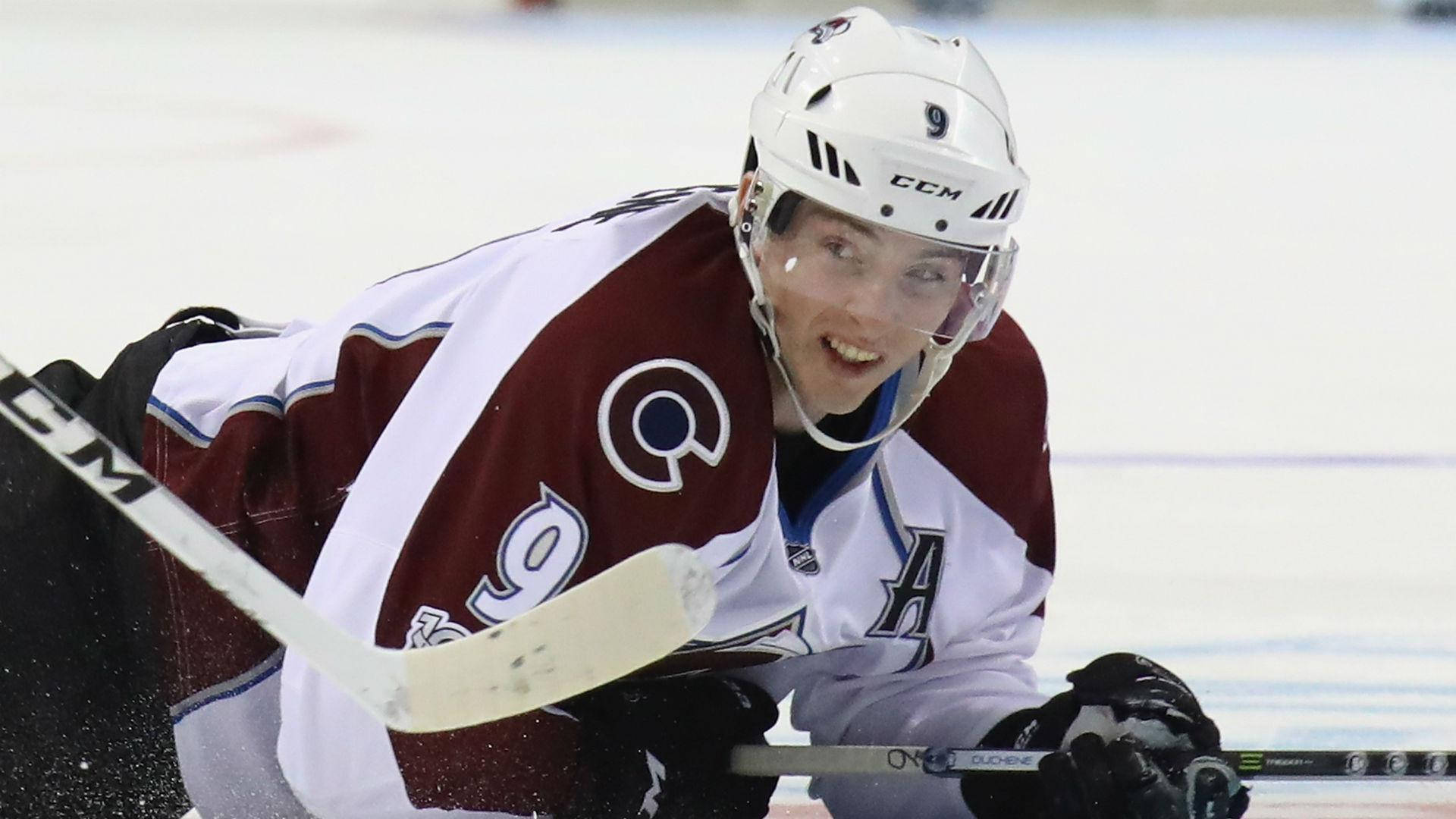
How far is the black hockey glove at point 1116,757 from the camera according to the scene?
213 cm

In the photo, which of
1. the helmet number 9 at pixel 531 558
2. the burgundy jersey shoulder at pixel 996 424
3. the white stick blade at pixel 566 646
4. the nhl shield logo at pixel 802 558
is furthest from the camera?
the burgundy jersey shoulder at pixel 996 424

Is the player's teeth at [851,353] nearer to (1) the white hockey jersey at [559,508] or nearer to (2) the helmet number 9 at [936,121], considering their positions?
(1) the white hockey jersey at [559,508]

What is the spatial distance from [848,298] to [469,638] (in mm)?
487

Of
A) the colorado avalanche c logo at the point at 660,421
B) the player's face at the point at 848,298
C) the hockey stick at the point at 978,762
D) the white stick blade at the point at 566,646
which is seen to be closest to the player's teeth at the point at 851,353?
the player's face at the point at 848,298

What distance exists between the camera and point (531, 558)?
6.34 ft

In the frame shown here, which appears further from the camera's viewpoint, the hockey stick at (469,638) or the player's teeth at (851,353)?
the player's teeth at (851,353)

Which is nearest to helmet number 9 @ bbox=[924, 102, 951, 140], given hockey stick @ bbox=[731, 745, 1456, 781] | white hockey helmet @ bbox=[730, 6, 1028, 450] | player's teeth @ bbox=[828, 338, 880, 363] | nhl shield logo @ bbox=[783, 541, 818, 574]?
white hockey helmet @ bbox=[730, 6, 1028, 450]

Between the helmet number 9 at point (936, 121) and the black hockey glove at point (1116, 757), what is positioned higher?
the helmet number 9 at point (936, 121)

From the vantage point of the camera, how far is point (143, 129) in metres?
7.01

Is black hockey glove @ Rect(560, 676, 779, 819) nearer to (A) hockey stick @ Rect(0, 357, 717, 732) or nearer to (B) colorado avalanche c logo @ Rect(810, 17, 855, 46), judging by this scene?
(A) hockey stick @ Rect(0, 357, 717, 732)

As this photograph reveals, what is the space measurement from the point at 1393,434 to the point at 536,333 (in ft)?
8.20

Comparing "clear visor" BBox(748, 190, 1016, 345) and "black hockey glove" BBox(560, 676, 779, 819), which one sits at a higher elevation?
"clear visor" BBox(748, 190, 1016, 345)

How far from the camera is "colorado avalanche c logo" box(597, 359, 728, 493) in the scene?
6.34 feet

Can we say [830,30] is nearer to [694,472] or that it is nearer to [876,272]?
[876,272]
